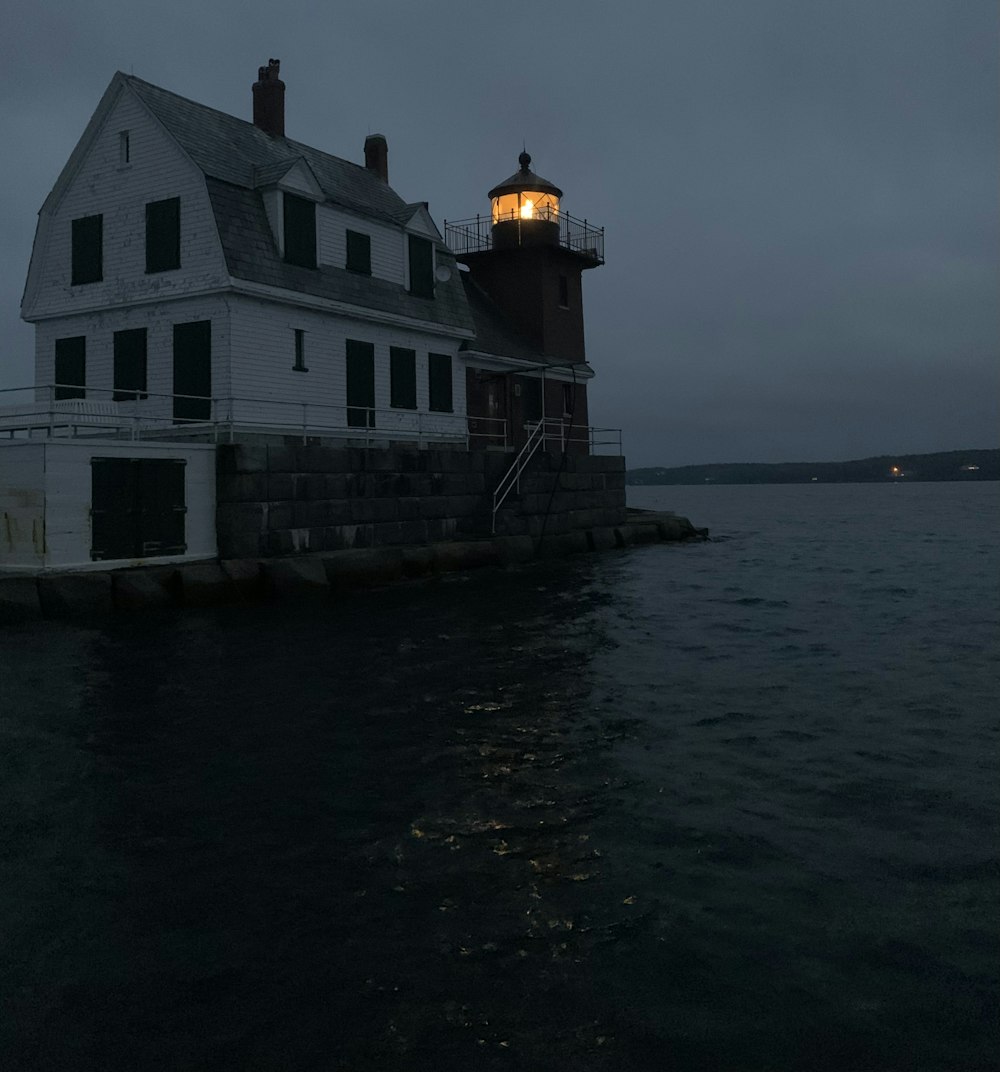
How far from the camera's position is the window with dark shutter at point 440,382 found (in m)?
27.6

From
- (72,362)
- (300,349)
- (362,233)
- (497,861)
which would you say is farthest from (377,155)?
(497,861)

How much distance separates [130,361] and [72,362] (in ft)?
6.87

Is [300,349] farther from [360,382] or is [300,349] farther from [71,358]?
[71,358]

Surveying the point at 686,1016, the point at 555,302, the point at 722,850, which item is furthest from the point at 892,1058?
the point at 555,302

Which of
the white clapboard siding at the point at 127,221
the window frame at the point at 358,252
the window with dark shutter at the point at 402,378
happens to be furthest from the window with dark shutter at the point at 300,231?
the window with dark shutter at the point at 402,378

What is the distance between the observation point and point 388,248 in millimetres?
26531

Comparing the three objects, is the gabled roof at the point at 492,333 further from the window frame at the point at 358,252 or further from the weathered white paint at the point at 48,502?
the weathered white paint at the point at 48,502

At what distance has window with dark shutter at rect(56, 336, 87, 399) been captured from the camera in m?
23.9

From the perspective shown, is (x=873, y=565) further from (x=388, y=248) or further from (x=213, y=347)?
(x=213, y=347)

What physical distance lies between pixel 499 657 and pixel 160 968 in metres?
9.00

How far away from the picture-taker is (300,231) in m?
23.7

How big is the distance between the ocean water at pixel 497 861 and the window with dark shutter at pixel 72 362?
11.9 m

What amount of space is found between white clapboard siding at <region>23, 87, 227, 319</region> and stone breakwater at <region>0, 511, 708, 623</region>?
6.74 metres

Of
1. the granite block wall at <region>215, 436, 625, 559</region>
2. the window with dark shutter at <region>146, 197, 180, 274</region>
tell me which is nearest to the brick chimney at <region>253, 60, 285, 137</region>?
the window with dark shutter at <region>146, 197, 180, 274</region>
